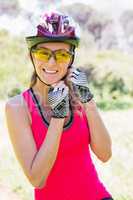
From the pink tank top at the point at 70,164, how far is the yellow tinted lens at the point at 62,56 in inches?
8.7

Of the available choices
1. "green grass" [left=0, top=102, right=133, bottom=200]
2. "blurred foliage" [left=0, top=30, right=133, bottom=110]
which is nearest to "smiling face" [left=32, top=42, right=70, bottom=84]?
"green grass" [left=0, top=102, right=133, bottom=200]

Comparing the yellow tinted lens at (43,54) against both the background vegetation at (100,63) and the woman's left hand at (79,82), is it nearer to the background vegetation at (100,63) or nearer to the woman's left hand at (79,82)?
the woman's left hand at (79,82)

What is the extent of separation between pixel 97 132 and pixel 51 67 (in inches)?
15.8

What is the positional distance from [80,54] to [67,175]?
28.0 feet

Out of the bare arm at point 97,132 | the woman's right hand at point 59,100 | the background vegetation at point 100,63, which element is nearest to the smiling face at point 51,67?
the woman's right hand at point 59,100

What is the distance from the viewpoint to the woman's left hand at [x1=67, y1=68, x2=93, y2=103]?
9.52 ft

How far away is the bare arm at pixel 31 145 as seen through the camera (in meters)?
2.68

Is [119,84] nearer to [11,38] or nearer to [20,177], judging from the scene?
[11,38]

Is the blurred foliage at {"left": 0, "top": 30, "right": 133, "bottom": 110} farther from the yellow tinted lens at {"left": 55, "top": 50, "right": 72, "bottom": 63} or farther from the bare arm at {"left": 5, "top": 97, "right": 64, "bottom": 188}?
the bare arm at {"left": 5, "top": 97, "right": 64, "bottom": 188}

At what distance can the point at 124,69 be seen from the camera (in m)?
11.5

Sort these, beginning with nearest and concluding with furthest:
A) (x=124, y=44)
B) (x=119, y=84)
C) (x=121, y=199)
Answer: (x=121, y=199) → (x=119, y=84) → (x=124, y=44)

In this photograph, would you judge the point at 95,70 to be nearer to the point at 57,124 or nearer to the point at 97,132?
the point at 97,132

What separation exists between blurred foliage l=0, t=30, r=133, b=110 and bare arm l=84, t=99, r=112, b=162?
7.33 meters

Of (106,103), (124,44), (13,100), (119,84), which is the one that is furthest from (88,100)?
(124,44)
